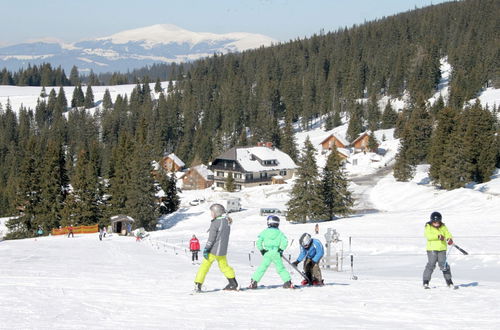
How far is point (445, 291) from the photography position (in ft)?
41.2

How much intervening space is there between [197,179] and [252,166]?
13.0 metres

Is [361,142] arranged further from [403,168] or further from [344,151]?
[403,168]

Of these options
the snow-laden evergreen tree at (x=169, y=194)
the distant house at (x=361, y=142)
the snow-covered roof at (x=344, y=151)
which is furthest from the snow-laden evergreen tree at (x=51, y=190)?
the distant house at (x=361, y=142)

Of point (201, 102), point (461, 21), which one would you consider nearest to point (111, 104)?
point (201, 102)

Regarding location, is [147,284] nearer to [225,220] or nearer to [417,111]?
[225,220]

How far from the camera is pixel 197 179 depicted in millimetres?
104688

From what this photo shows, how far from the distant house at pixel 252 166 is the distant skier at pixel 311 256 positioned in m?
81.3

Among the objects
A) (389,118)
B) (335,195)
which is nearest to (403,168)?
(335,195)

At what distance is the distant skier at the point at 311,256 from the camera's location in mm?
12656

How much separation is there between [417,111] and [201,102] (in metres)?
102

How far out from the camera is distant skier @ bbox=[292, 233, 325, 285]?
498 inches

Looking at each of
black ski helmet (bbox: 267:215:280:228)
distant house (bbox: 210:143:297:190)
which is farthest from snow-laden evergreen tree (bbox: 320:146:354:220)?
distant house (bbox: 210:143:297:190)

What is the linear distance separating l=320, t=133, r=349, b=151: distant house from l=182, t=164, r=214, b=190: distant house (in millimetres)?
27652

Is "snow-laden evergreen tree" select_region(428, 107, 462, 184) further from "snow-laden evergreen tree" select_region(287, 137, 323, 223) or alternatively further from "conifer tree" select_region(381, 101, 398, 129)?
"conifer tree" select_region(381, 101, 398, 129)
